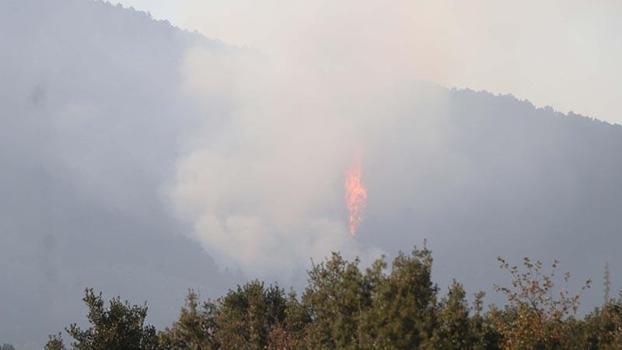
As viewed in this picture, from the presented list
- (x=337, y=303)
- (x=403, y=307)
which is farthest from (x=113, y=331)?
(x=403, y=307)

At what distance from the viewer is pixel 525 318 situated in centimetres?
5050

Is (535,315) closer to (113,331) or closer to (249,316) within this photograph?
(249,316)

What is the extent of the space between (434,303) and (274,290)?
28.9 metres

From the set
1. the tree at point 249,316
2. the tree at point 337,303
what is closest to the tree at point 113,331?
the tree at point 249,316

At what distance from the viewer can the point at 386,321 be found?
50.2m

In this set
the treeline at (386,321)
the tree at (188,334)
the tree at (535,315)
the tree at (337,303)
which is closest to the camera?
the treeline at (386,321)

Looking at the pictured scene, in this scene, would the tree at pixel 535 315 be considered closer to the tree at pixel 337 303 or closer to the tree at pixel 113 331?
the tree at pixel 337 303

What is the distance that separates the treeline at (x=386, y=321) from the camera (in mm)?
50000

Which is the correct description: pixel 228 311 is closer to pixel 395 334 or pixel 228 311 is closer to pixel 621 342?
pixel 395 334

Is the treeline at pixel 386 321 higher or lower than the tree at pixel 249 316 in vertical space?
lower

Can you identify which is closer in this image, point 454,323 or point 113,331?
point 454,323

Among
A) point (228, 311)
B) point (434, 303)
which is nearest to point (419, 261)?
point (434, 303)

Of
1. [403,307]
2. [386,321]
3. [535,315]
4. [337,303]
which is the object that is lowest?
[535,315]

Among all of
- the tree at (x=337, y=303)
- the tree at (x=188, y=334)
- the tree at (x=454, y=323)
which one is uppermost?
the tree at (x=188, y=334)
